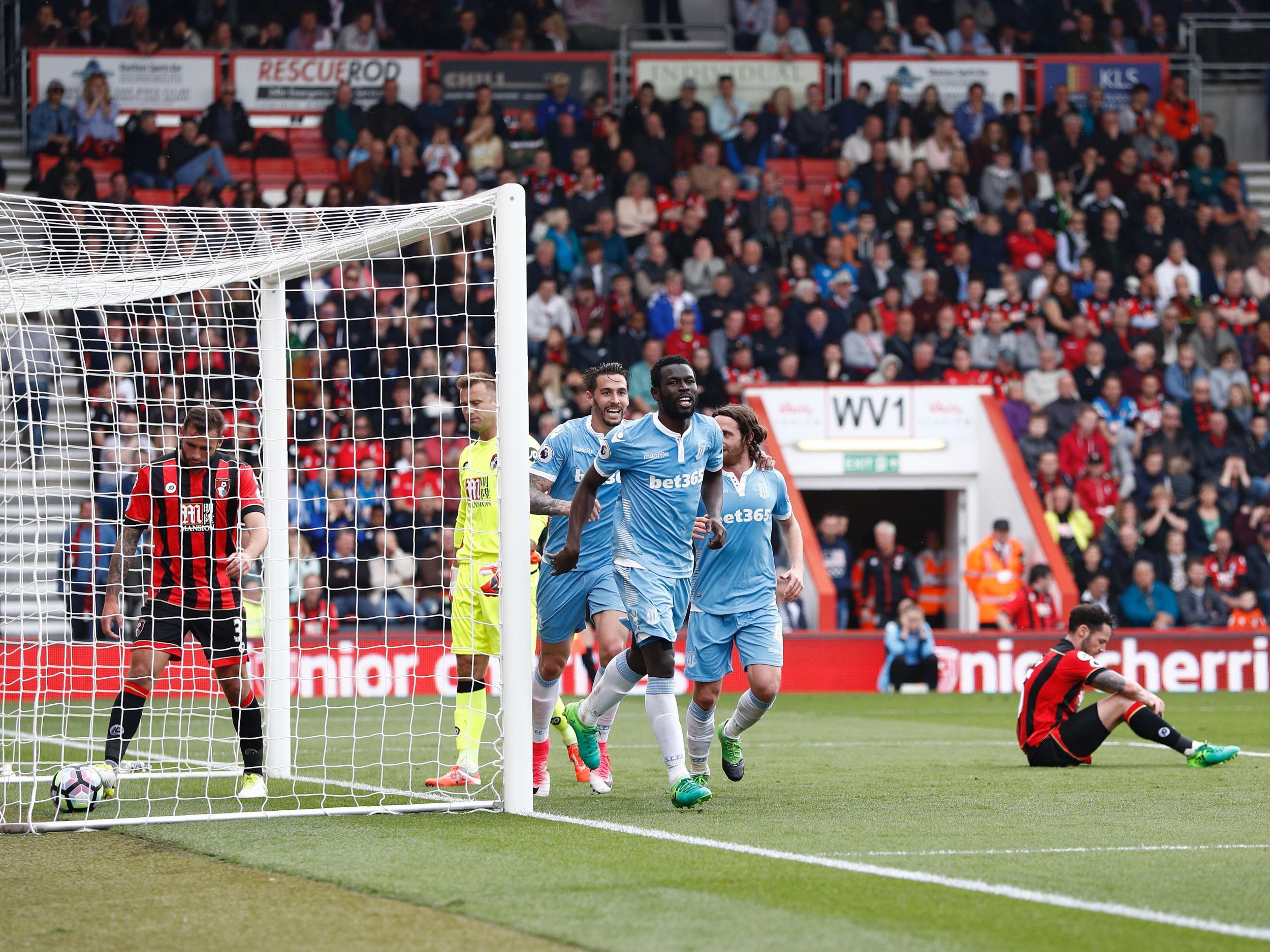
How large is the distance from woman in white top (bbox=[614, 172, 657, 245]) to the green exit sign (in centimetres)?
433

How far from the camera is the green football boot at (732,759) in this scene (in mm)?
9305

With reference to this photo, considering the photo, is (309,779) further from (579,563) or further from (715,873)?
(715,873)

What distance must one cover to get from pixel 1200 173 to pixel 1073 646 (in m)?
15.6

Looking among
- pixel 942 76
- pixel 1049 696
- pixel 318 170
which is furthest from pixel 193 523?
pixel 942 76

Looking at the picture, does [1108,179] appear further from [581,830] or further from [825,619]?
A: [581,830]

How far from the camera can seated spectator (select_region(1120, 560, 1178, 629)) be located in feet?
63.0

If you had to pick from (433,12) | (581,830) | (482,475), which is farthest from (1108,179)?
(581,830)

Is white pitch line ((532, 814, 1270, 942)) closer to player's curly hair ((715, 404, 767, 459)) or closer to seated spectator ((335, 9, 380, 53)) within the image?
player's curly hair ((715, 404, 767, 459))

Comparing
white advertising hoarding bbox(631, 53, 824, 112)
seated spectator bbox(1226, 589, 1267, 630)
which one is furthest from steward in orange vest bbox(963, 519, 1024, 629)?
white advertising hoarding bbox(631, 53, 824, 112)

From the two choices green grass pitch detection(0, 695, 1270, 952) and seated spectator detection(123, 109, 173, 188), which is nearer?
green grass pitch detection(0, 695, 1270, 952)

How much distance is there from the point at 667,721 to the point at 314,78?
17205 millimetres

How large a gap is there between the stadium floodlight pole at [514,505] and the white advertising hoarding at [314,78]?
15.5 meters

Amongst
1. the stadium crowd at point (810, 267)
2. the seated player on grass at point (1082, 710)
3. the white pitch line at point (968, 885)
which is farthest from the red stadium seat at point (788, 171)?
the white pitch line at point (968, 885)

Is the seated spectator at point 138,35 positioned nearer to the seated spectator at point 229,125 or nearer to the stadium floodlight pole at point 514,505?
the seated spectator at point 229,125
